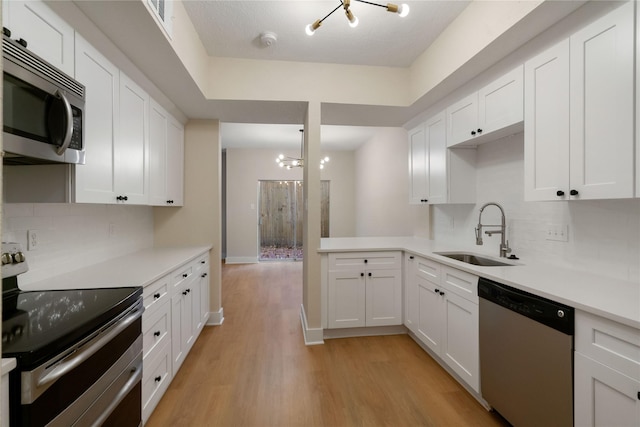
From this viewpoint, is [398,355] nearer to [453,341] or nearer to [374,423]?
[453,341]

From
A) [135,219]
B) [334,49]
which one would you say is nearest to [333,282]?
[135,219]

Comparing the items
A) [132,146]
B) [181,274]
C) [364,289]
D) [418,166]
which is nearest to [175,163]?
[132,146]

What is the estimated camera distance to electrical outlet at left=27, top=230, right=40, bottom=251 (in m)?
1.61

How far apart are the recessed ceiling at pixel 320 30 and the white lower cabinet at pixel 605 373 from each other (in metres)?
2.17

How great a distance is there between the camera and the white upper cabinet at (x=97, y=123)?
1565mm

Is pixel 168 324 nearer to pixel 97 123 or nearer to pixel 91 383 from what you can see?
pixel 91 383

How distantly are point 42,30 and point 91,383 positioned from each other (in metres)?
1.57

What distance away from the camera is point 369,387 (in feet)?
6.98

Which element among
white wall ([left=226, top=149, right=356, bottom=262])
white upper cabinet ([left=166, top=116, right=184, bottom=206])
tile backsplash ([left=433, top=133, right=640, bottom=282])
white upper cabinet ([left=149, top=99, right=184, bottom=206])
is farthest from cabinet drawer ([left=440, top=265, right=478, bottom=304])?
white wall ([left=226, top=149, right=356, bottom=262])

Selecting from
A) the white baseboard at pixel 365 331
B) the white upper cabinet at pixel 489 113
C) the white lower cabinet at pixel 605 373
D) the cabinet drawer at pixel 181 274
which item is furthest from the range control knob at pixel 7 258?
the white upper cabinet at pixel 489 113

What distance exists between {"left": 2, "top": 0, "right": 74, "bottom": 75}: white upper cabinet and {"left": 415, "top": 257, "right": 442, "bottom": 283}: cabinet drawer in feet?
8.71

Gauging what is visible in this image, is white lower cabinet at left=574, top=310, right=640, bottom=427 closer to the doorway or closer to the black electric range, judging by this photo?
the black electric range

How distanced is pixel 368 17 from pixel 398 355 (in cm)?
275

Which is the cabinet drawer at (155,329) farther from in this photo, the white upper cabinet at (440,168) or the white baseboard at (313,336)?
the white upper cabinet at (440,168)
